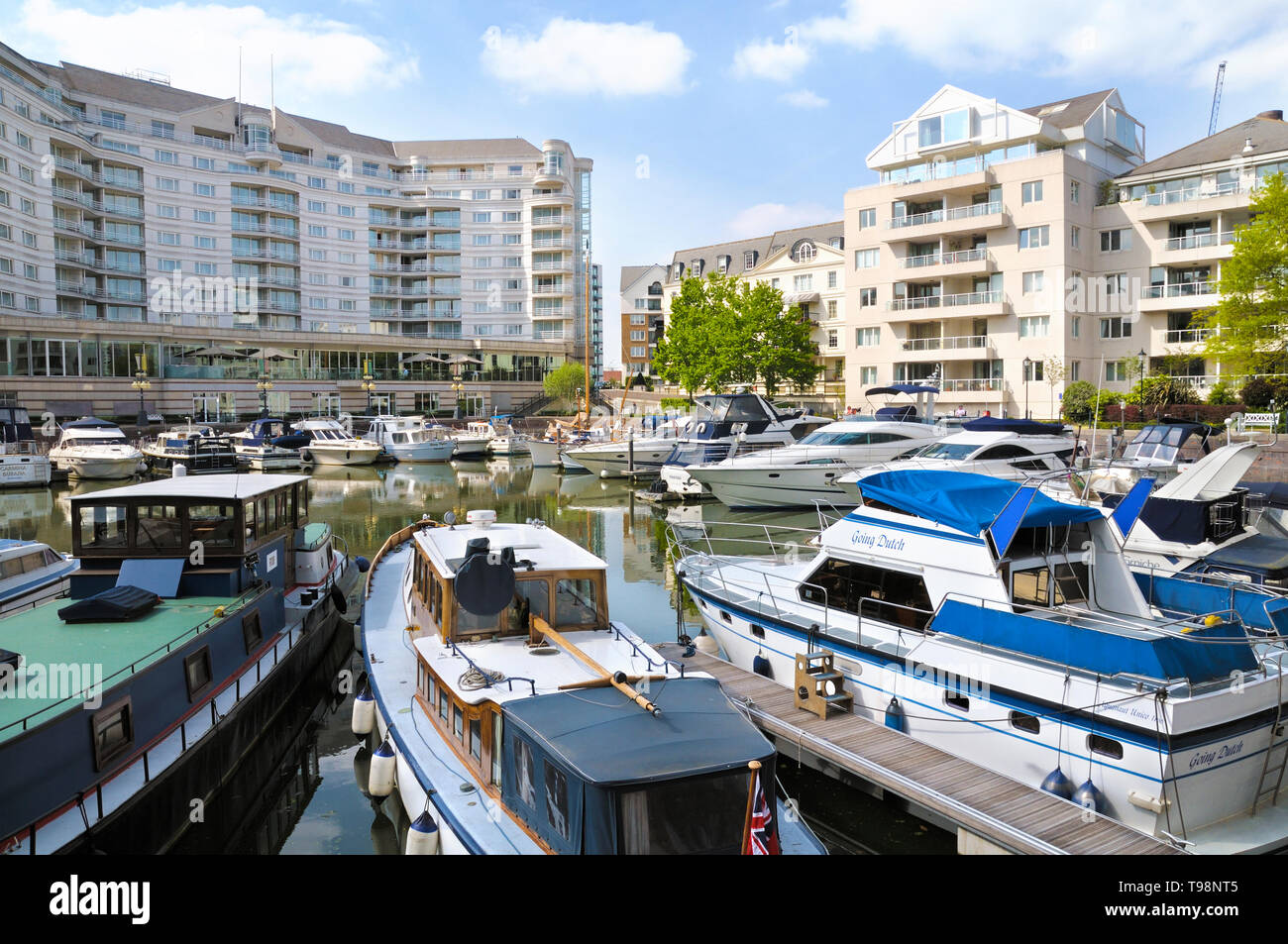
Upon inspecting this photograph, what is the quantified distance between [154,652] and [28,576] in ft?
26.2

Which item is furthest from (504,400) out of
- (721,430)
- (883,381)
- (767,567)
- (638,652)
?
(638,652)

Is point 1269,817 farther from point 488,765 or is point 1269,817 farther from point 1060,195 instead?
point 1060,195

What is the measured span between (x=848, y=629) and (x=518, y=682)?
5.08 metres

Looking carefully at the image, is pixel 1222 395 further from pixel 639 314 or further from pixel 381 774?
pixel 639 314

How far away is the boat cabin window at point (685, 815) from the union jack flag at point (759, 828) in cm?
7

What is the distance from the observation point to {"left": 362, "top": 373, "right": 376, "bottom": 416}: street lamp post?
68.1 metres

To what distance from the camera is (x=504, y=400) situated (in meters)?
80.1

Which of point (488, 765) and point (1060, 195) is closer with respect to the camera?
point (488, 765)

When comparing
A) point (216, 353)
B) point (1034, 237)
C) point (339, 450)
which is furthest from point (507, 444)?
point (1034, 237)

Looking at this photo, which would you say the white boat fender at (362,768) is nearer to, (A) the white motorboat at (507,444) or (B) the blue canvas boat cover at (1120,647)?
(B) the blue canvas boat cover at (1120,647)

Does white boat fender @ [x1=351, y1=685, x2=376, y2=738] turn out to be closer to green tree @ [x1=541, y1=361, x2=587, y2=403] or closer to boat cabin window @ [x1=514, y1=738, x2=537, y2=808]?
boat cabin window @ [x1=514, y1=738, x2=537, y2=808]

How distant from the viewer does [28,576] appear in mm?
15180

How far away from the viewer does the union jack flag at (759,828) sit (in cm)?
620

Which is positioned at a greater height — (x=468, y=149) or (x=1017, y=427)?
(x=468, y=149)
